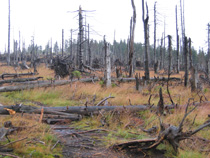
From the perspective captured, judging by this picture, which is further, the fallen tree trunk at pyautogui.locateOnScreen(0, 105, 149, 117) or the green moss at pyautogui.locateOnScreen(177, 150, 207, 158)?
the fallen tree trunk at pyautogui.locateOnScreen(0, 105, 149, 117)

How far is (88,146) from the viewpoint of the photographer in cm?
Result: 381

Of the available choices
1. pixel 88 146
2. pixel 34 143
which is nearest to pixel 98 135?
pixel 88 146

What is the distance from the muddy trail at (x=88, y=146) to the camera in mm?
3449

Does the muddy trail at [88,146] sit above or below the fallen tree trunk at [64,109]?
below

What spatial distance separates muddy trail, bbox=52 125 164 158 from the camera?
3449mm

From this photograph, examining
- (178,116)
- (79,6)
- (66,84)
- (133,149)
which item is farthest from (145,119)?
(79,6)

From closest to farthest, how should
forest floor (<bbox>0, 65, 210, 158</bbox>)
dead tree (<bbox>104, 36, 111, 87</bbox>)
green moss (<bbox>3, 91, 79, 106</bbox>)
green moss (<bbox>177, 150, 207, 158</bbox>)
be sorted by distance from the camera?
green moss (<bbox>177, 150, 207, 158</bbox>) < forest floor (<bbox>0, 65, 210, 158</bbox>) < green moss (<bbox>3, 91, 79, 106</bbox>) < dead tree (<bbox>104, 36, 111, 87</bbox>)

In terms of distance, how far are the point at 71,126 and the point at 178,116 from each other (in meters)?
3.07

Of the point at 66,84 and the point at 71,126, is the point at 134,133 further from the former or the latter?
the point at 66,84

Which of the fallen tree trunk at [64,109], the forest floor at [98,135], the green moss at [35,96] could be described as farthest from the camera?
the green moss at [35,96]

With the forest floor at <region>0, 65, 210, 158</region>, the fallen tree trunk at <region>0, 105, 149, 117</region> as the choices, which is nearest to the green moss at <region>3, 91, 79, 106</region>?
the fallen tree trunk at <region>0, 105, 149, 117</region>

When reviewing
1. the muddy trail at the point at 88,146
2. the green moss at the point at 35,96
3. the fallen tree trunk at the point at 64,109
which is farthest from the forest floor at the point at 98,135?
the green moss at the point at 35,96

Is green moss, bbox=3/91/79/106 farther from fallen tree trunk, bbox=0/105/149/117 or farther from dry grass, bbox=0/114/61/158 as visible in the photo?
dry grass, bbox=0/114/61/158

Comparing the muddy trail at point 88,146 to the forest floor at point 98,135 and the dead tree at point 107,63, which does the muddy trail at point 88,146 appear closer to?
the forest floor at point 98,135
